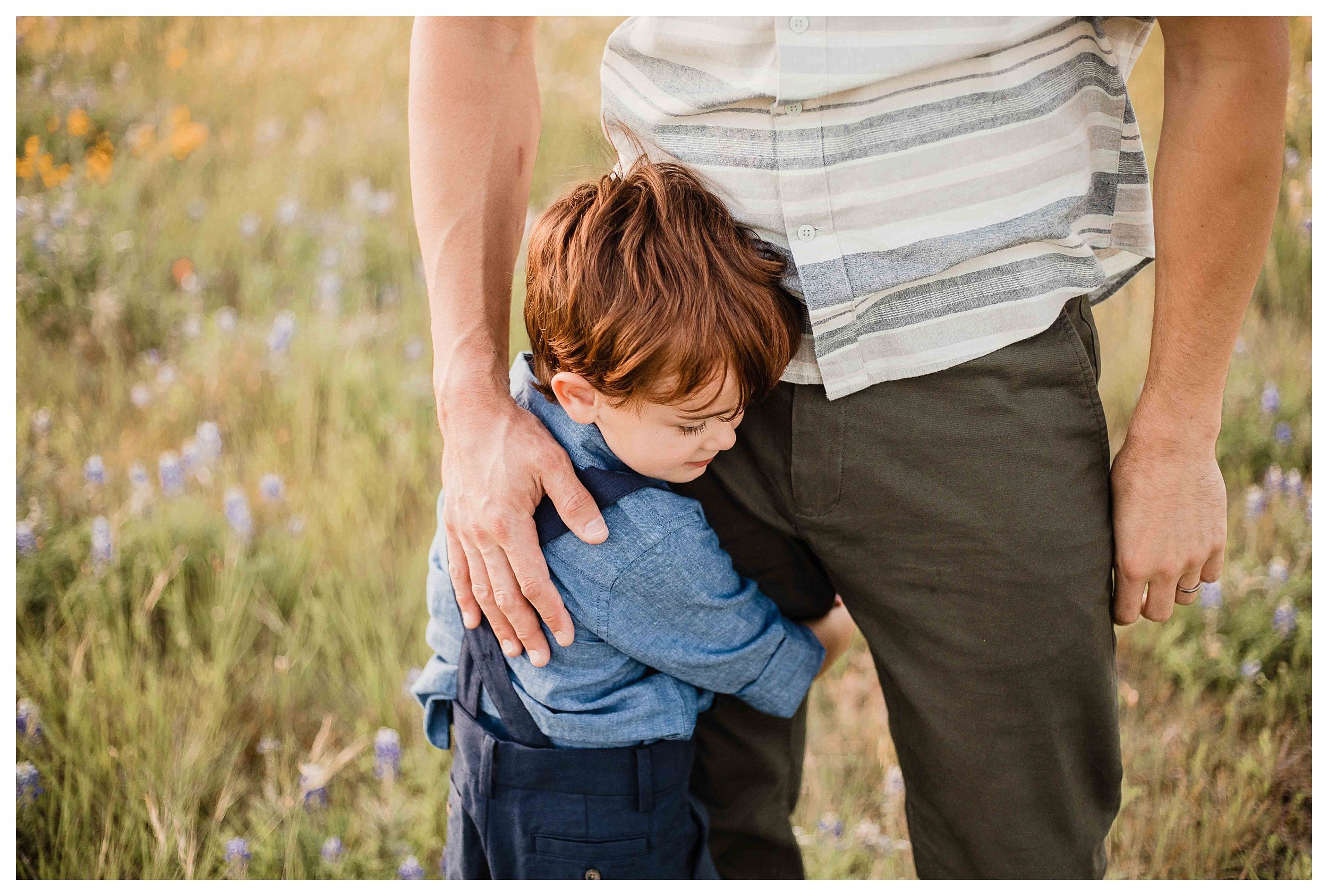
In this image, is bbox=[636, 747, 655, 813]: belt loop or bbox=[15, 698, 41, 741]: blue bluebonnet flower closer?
bbox=[636, 747, 655, 813]: belt loop

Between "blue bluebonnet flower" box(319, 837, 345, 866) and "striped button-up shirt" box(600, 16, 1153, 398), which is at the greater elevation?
"striped button-up shirt" box(600, 16, 1153, 398)

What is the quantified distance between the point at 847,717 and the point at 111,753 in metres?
1.74

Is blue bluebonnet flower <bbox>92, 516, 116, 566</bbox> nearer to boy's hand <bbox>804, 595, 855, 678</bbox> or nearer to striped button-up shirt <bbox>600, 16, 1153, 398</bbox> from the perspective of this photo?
boy's hand <bbox>804, 595, 855, 678</bbox>

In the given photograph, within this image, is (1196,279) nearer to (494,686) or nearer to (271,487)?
(494,686)

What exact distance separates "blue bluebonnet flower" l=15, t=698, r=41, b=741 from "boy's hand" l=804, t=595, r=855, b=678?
174 cm

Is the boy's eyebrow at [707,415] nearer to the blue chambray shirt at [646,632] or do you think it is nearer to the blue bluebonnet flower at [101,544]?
the blue chambray shirt at [646,632]

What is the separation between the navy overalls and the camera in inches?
56.1

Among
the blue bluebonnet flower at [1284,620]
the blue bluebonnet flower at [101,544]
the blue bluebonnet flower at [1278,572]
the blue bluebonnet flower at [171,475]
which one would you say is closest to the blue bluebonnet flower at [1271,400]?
the blue bluebonnet flower at [1278,572]

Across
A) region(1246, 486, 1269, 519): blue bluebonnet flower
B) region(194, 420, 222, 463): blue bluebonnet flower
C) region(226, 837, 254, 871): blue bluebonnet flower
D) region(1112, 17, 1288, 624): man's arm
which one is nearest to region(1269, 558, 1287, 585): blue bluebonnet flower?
region(1246, 486, 1269, 519): blue bluebonnet flower

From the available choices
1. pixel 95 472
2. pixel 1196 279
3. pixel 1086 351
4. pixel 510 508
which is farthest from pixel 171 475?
pixel 1196 279

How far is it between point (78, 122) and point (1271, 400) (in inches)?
183
